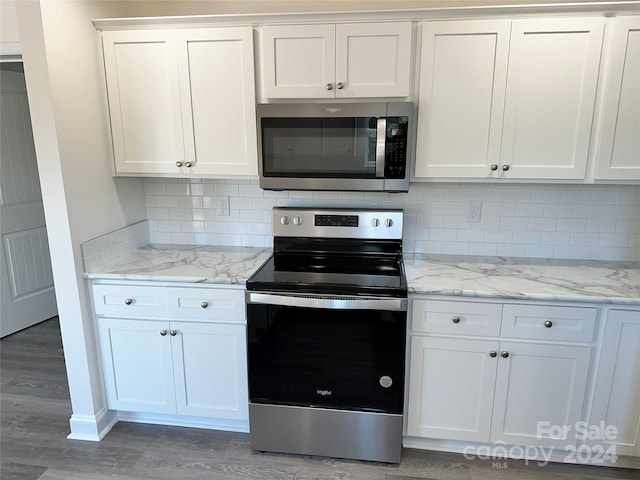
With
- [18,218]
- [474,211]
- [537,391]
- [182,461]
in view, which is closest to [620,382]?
[537,391]

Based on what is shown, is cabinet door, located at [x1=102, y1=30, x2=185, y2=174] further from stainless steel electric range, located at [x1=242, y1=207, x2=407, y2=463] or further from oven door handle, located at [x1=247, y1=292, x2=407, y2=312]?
oven door handle, located at [x1=247, y1=292, x2=407, y2=312]

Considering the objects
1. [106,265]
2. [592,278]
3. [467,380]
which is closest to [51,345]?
[106,265]

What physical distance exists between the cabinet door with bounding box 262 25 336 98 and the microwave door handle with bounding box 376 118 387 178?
0.29 m

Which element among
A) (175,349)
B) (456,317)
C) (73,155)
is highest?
(73,155)

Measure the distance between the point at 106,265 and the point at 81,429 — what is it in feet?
2.94

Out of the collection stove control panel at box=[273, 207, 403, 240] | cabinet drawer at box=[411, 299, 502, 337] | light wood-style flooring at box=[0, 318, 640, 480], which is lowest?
light wood-style flooring at box=[0, 318, 640, 480]

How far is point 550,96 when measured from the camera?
1903 mm

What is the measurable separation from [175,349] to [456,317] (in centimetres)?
140

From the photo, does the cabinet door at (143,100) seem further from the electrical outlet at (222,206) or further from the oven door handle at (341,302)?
the oven door handle at (341,302)

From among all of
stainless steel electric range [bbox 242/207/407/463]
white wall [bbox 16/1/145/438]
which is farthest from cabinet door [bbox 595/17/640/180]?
white wall [bbox 16/1/145/438]

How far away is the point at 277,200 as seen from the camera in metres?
2.46

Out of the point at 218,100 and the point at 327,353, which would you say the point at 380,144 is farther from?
the point at 327,353

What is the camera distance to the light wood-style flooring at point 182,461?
195 cm

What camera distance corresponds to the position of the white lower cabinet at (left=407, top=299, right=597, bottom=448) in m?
1.83
